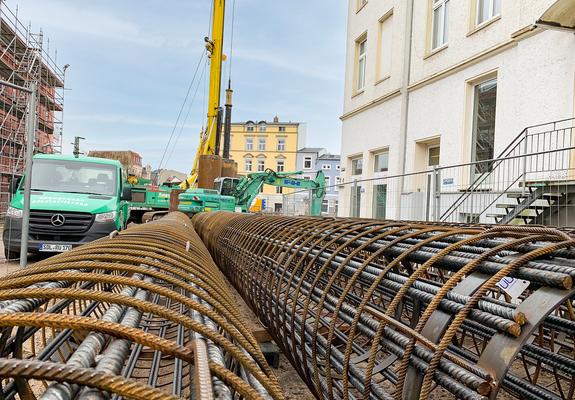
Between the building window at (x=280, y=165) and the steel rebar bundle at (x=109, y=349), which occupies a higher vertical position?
the building window at (x=280, y=165)

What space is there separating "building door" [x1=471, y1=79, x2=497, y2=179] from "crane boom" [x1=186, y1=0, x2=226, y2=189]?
10.2m

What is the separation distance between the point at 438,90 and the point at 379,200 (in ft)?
9.66

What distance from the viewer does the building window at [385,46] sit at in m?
11.1

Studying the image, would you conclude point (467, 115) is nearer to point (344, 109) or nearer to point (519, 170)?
point (519, 170)

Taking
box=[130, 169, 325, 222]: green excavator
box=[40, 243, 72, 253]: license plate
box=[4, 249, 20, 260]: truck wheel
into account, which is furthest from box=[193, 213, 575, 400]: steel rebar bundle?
box=[130, 169, 325, 222]: green excavator

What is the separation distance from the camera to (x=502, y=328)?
1.03 metres

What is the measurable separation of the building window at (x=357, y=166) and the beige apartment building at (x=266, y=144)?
4035cm

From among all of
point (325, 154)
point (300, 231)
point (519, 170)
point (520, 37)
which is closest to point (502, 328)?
point (300, 231)

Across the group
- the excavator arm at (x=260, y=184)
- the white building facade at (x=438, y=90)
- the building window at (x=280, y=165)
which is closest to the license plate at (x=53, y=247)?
the white building facade at (x=438, y=90)

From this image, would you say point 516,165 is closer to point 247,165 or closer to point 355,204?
point 355,204

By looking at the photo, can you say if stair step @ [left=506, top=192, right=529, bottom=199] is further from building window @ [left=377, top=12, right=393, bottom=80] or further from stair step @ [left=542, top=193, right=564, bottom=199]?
building window @ [left=377, top=12, right=393, bottom=80]

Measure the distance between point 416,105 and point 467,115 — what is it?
1701 millimetres

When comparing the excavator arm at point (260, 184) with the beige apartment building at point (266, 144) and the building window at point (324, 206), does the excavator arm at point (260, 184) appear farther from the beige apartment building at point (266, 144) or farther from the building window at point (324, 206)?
the beige apartment building at point (266, 144)

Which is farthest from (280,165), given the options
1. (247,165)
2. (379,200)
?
(379,200)
